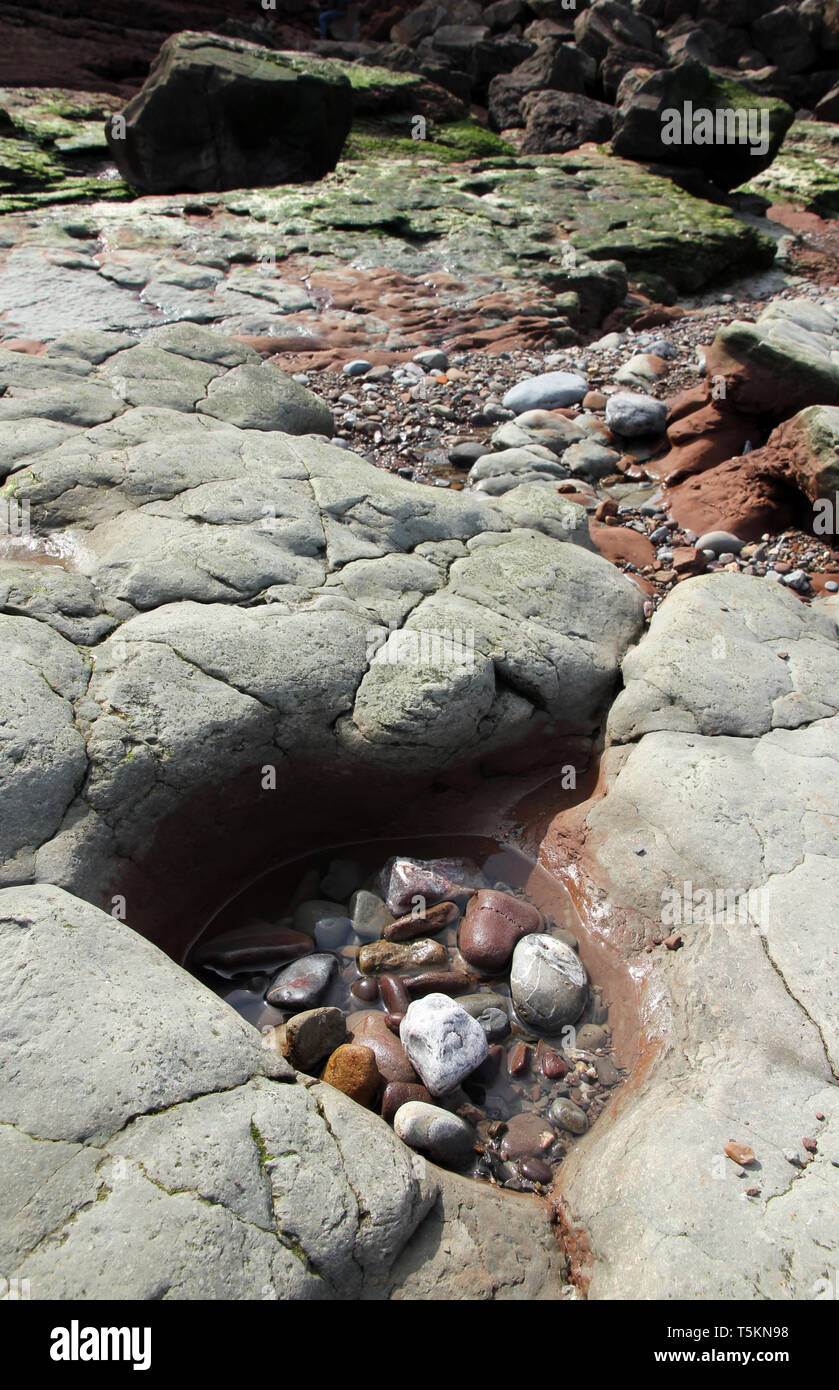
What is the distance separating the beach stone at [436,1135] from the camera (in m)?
2.54

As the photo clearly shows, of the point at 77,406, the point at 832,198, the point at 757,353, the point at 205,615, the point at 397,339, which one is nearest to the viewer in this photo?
the point at 205,615

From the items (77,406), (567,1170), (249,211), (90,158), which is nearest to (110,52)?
(90,158)

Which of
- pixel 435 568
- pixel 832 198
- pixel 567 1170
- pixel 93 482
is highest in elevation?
pixel 832 198

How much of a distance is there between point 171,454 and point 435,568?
4.78 feet

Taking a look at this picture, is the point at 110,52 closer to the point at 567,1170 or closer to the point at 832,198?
the point at 832,198

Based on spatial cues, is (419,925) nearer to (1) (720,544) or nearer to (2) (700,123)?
(1) (720,544)

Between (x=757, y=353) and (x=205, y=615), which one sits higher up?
(x=757, y=353)

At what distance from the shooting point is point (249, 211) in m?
9.44

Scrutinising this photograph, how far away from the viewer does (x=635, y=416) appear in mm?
6328

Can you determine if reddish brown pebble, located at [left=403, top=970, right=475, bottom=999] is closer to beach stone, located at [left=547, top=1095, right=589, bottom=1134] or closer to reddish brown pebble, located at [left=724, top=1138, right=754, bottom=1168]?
beach stone, located at [left=547, top=1095, right=589, bottom=1134]

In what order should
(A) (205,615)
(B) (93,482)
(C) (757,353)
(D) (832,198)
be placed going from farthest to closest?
1. (D) (832,198)
2. (C) (757,353)
3. (B) (93,482)
4. (A) (205,615)

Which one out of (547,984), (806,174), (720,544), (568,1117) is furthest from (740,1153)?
(806,174)

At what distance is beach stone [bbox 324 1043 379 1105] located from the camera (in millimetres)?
2645
